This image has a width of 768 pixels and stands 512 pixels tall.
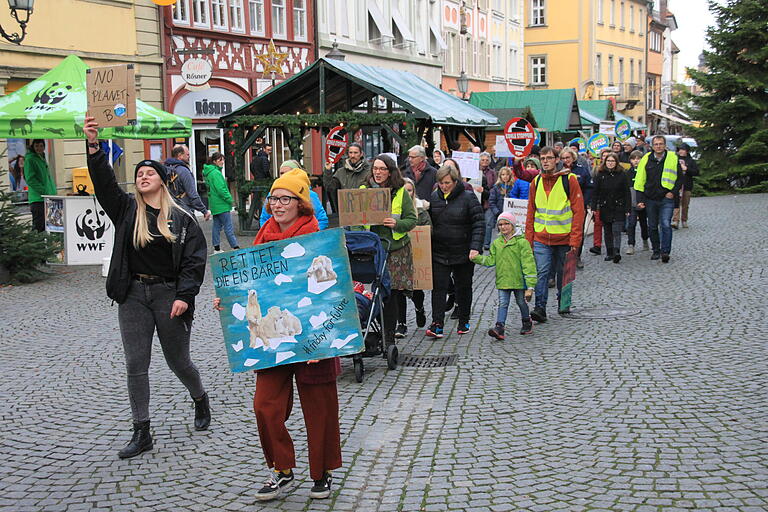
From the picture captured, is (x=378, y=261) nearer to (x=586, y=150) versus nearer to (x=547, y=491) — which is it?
(x=547, y=491)

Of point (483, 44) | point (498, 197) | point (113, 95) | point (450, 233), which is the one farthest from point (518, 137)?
point (483, 44)

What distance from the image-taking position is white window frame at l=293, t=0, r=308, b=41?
101 feet

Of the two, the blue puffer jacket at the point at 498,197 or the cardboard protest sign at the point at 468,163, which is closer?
the blue puffer jacket at the point at 498,197

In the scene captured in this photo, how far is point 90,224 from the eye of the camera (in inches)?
579

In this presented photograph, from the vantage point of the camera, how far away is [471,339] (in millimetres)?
9945

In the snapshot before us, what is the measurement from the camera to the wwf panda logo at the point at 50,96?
14.7 metres

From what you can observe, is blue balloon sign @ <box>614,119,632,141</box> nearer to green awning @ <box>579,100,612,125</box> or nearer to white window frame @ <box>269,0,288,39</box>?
white window frame @ <box>269,0,288,39</box>

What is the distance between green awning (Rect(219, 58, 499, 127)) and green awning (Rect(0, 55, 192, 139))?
5701mm

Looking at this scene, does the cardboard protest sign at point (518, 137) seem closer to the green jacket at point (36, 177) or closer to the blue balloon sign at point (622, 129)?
the green jacket at point (36, 177)

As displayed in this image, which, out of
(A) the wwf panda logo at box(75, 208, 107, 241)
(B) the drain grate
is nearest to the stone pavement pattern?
(B) the drain grate

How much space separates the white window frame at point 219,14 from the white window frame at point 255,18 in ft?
3.97

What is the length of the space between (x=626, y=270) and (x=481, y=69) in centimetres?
3626

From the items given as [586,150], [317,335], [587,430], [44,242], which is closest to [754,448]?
[587,430]

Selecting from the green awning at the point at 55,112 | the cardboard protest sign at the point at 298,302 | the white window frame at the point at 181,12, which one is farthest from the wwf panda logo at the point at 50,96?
the cardboard protest sign at the point at 298,302
